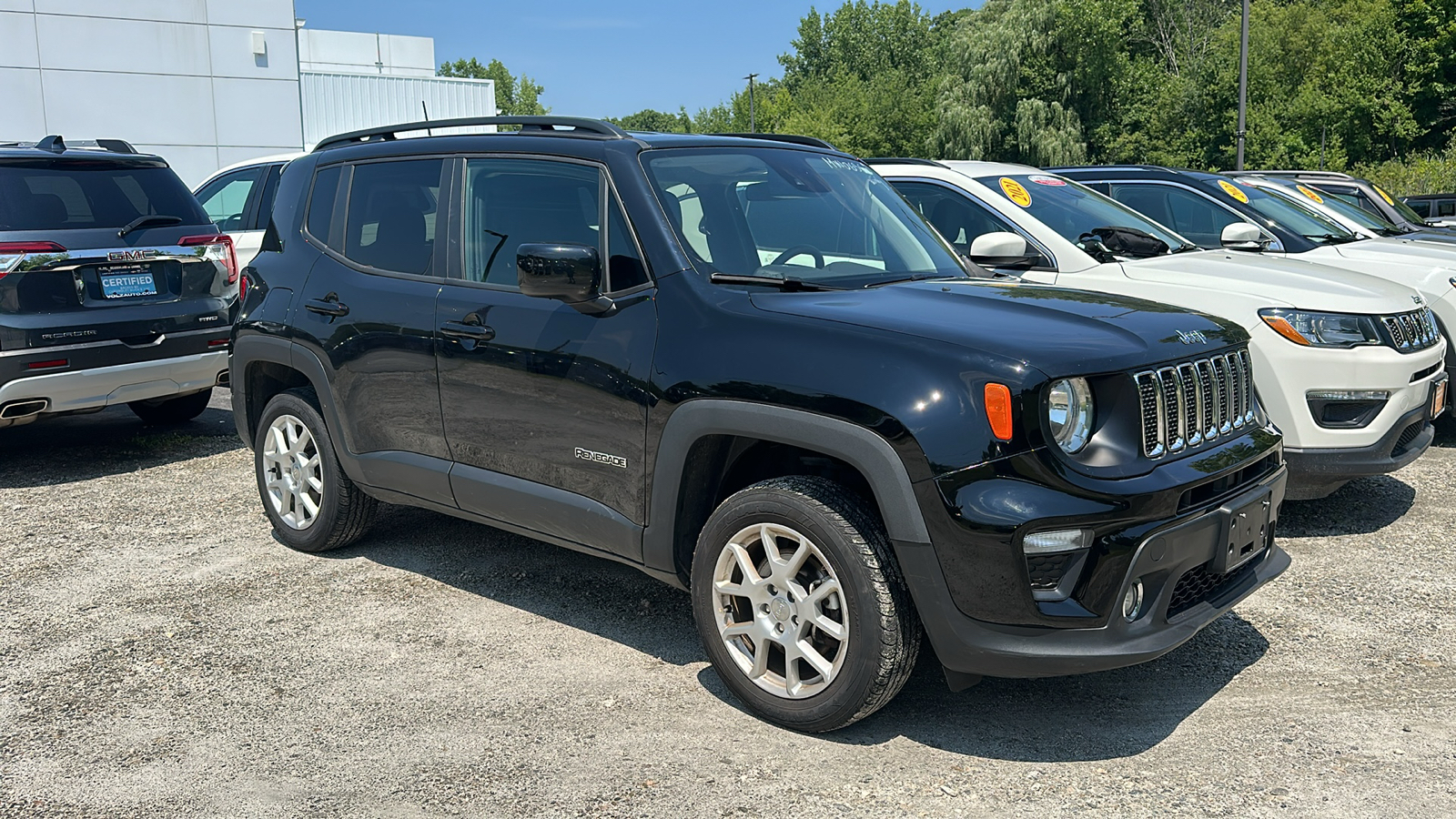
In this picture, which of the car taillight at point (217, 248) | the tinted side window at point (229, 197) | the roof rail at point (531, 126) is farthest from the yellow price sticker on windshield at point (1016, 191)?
the tinted side window at point (229, 197)

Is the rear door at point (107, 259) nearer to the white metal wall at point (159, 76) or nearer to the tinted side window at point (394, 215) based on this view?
the tinted side window at point (394, 215)

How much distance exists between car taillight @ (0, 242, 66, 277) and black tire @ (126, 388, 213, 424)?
2133mm

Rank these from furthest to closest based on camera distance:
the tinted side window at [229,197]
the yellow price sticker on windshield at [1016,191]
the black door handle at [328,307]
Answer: the tinted side window at [229,197] → the yellow price sticker on windshield at [1016,191] → the black door handle at [328,307]

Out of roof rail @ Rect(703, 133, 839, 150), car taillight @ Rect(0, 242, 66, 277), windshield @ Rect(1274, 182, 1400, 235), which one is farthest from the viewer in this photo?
windshield @ Rect(1274, 182, 1400, 235)

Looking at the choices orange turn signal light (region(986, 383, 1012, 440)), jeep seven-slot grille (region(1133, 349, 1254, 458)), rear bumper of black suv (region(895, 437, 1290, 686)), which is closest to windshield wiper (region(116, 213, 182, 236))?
rear bumper of black suv (region(895, 437, 1290, 686))

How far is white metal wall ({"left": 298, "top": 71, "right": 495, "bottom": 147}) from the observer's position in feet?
102

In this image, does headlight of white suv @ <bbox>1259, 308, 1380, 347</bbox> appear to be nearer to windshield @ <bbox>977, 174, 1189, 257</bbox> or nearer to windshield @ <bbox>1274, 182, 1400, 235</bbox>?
windshield @ <bbox>977, 174, 1189, 257</bbox>

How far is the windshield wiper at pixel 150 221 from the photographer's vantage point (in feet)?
24.2

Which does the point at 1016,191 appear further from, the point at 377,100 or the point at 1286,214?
the point at 377,100

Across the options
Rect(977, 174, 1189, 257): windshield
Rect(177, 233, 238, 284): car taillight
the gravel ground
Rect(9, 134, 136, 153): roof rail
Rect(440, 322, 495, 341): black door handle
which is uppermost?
Rect(9, 134, 136, 153): roof rail

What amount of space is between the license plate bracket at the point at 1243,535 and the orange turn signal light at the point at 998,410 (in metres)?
0.83

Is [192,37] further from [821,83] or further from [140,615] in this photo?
[821,83]

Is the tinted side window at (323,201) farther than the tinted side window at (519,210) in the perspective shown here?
Yes

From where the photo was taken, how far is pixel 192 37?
→ 25.4 meters
